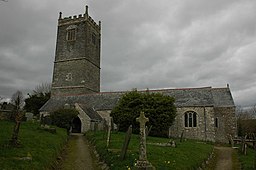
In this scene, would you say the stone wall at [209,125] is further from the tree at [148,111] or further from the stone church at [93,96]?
the tree at [148,111]

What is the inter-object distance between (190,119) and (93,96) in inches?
618

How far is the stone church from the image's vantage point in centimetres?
3203

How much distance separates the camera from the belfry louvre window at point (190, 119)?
106 ft

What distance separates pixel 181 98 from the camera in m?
34.5

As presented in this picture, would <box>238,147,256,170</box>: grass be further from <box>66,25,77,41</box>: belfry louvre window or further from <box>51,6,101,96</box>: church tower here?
<box>66,25,77,41</box>: belfry louvre window

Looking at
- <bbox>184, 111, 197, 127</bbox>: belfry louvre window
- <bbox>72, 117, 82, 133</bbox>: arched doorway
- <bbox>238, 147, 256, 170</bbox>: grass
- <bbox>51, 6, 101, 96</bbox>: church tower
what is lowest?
<bbox>238, 147, 256, 170</bbox>: grass

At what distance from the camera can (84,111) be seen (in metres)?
32.8

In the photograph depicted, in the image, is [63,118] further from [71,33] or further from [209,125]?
[71,33]

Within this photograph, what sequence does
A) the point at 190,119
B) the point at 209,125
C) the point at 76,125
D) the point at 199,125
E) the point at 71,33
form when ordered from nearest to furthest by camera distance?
the point at 209,125 → the point at 199,125 → the point at 190,119 → the point at 76,125 → the point at 71,33

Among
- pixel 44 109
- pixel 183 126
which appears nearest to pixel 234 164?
pixel 183 126

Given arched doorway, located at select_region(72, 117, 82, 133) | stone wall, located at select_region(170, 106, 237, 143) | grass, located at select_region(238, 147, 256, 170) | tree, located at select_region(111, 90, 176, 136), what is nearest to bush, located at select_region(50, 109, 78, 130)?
arched doorway, located at select_region(72, 117, 82, 133)

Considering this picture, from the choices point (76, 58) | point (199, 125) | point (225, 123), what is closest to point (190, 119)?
point (199, 125)

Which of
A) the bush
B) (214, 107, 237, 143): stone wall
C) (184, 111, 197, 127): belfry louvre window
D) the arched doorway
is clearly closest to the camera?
the bush

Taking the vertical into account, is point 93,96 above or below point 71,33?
below
